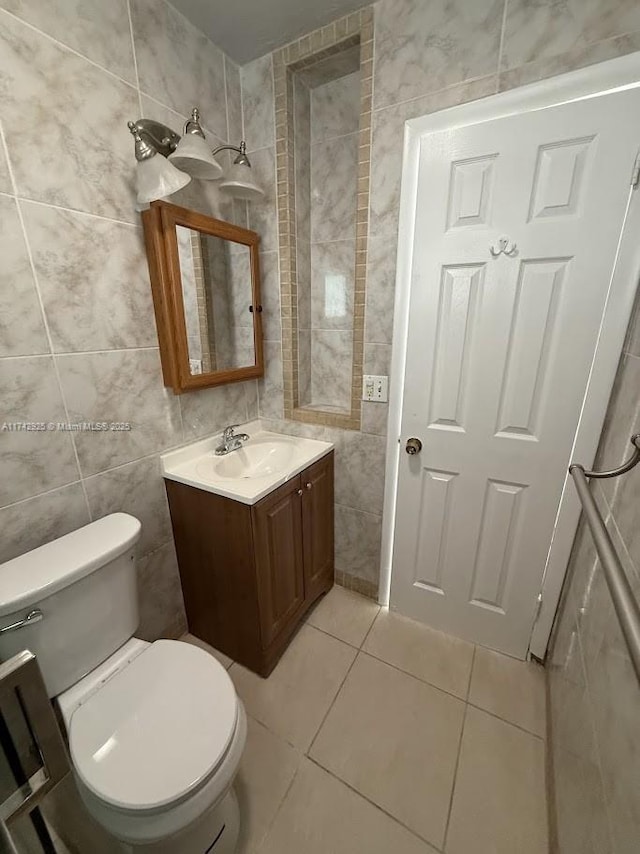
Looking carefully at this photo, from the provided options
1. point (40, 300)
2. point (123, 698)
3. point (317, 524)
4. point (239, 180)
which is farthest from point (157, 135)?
point (123, 698)

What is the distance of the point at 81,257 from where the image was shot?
1.06m

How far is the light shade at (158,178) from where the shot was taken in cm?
105

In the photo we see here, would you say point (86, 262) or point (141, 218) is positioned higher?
point (141, 218)

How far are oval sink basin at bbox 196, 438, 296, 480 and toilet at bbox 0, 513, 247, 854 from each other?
0.47 m

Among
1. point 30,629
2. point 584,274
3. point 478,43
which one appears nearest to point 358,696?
point 30,629

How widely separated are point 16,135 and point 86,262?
311 millimetres

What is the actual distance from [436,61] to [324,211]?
67 centimetres

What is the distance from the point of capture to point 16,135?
0.90 metres

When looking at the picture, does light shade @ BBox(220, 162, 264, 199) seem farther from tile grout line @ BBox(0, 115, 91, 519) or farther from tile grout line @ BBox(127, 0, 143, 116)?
tile grout line @ BBox(0, 115, 91, 519)

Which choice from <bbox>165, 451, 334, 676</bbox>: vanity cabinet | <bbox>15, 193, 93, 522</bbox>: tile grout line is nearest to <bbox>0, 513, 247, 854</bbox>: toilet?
<bbox>15, 193, 93, 522</bbox>: tile grout line

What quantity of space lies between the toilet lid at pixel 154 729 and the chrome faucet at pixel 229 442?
75 cm

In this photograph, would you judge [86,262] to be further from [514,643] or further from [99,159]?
[514,643]

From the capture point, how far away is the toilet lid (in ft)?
2.46

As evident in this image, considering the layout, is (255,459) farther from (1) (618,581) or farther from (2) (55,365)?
(1) (618,581)
